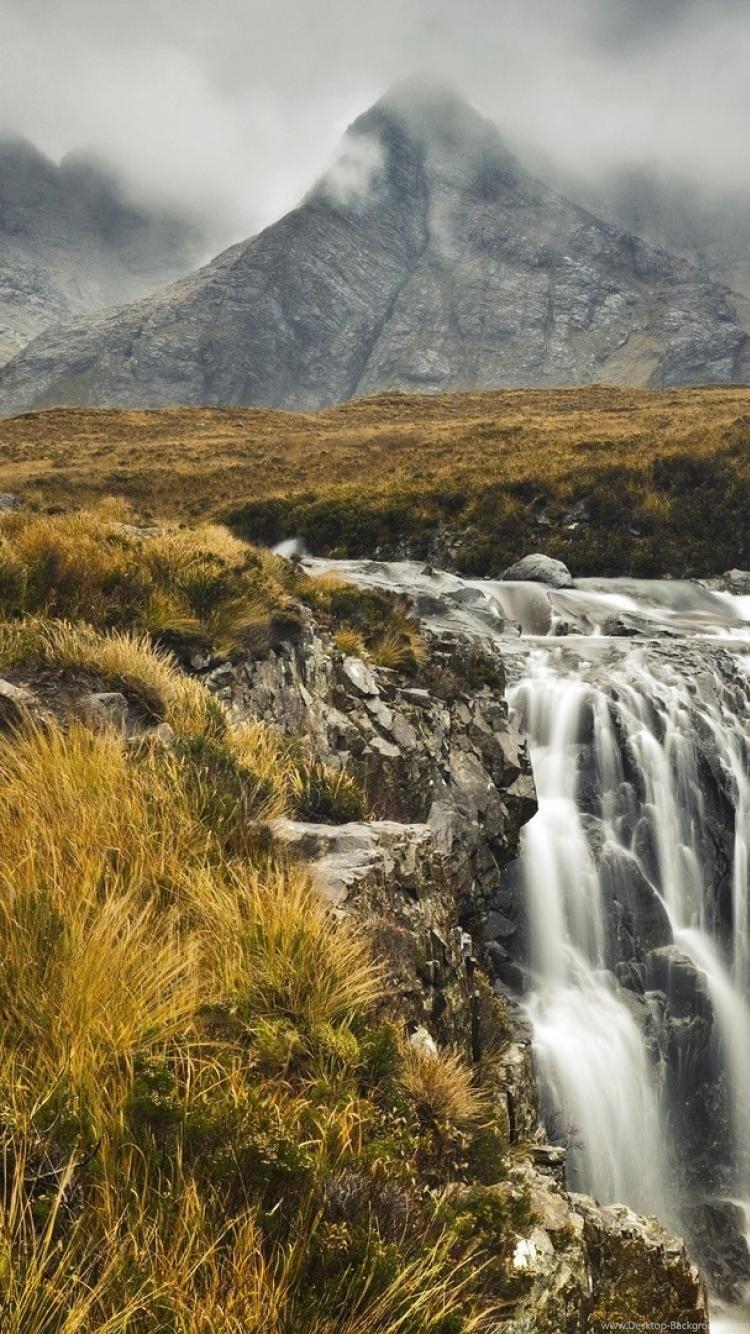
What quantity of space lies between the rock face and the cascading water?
0.66 meters

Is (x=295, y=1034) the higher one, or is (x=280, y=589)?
(x=280, y=589)

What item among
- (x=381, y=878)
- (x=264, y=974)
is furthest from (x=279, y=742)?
(x=264, y=974)

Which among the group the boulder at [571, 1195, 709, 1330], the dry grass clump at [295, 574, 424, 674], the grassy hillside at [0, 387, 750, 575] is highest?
the grassy hillside at [0, 387, 750, 575]

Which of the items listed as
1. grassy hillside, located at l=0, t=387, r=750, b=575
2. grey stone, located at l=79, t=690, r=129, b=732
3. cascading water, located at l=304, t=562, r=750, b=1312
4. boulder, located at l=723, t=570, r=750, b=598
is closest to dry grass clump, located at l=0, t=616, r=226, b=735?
grey stone, located at l=79, t=690, r=129, b=732

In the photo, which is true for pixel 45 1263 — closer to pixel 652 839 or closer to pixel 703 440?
pixel 652 839

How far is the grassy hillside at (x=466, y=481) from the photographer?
2705 centimetres

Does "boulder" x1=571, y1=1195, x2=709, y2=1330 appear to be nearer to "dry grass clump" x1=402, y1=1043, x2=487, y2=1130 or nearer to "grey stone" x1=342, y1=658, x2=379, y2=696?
"dry grass clump" x1=402, y1=1043, x2=487, y2=1130

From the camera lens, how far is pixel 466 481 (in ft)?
104

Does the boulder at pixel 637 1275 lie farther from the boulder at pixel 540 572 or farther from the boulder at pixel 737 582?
the boulder at pixel 737 582

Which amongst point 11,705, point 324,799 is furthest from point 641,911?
point 11,705

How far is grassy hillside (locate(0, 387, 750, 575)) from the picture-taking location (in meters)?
27.0

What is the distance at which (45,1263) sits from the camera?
1.73 m

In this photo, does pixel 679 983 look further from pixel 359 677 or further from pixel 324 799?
pixel 324 799

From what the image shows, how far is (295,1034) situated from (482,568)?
24347 mm
